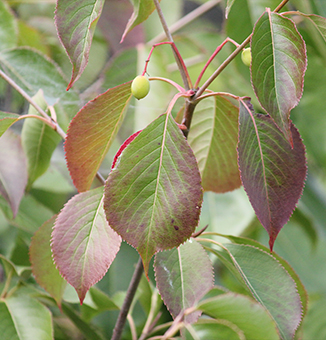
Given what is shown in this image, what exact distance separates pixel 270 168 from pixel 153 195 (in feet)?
0.32

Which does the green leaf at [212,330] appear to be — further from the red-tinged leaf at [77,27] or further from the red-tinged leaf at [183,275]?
the red-tinged leaf at [77,27]

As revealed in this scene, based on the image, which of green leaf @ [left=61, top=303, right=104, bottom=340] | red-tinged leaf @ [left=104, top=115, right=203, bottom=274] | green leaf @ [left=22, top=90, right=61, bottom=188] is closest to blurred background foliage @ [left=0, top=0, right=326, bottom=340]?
green leaf @ [left=61, top=303, right=104, bottom=340]

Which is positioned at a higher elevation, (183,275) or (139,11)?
(139,11)

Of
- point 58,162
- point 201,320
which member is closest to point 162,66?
point 58,162

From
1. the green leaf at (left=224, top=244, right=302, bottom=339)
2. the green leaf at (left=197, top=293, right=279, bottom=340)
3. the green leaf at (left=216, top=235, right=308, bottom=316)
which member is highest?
the green leaf at (left=197, top=293, right=279, bottom=340)

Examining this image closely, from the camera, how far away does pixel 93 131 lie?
0.32 meters

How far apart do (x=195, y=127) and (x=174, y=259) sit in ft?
0.46

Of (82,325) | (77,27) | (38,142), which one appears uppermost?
(77,27)

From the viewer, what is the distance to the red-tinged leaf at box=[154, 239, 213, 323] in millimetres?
316

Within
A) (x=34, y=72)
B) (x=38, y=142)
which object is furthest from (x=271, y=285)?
(x=34, y=72)

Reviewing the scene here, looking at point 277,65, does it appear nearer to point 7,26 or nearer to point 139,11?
point 139,11

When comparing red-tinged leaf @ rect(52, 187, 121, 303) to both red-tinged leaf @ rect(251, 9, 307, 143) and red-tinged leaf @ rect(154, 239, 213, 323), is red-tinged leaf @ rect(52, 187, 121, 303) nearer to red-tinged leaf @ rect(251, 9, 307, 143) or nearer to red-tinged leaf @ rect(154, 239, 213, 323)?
red-tinged leaf @ rect(154, 239, 213, 323)

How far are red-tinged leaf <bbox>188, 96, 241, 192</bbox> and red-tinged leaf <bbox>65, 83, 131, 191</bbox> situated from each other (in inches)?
4.0

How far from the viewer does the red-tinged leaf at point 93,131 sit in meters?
0.32
